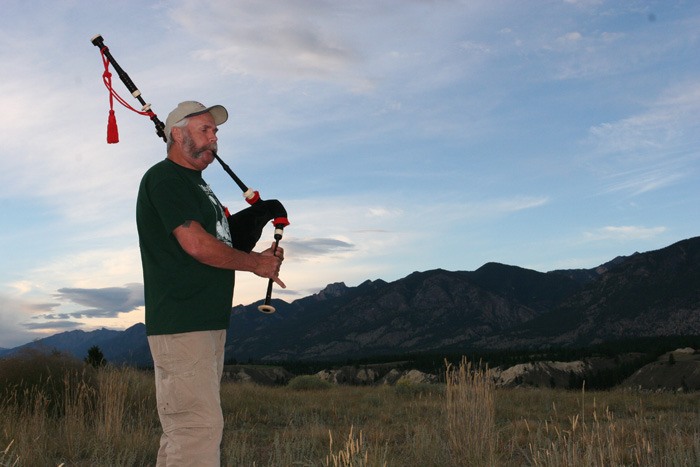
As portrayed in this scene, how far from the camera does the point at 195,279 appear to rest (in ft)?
11.2

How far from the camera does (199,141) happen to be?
368 centimetres

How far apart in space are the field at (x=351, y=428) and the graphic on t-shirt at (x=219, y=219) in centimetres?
135

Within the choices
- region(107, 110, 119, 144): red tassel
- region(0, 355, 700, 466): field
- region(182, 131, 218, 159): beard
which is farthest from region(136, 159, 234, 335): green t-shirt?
region(107, 110, 119, 144): red tassel

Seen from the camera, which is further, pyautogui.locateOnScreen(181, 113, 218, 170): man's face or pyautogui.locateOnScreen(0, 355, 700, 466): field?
pyautogui.locateOnScreen(0, 355, 700, 466): field

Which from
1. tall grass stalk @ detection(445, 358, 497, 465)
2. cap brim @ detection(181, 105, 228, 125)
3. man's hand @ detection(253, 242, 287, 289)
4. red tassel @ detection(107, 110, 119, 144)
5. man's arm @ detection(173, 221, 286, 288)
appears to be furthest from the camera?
tall grass stalk @ detection(445, 358, 497, 465)

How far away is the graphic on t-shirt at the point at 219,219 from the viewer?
3.65 meters

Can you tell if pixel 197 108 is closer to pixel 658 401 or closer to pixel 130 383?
pixel 130 383

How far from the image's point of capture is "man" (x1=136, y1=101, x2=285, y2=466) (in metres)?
3.29

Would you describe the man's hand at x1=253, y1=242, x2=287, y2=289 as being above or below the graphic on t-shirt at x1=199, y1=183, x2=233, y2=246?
below

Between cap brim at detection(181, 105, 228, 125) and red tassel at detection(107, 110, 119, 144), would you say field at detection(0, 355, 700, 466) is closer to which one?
cap brim at detection(181, 105, 228, 125)

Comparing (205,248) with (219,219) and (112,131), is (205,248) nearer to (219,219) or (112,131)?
(219,219)

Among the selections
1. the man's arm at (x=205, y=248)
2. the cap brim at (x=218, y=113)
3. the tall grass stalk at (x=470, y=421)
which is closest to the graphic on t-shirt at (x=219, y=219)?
the man's arm at (x=205, y=248)

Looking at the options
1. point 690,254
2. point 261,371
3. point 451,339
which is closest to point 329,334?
point 451,339

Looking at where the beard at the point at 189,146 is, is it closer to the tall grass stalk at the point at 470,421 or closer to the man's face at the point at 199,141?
the man's face at the point at 199,141
